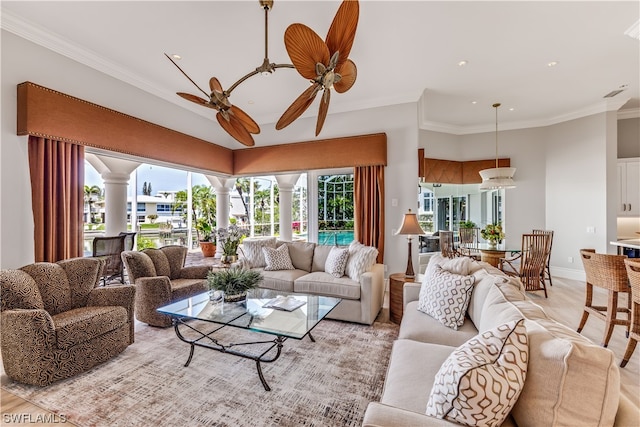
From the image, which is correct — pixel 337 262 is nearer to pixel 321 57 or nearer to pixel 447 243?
pixel 321 57

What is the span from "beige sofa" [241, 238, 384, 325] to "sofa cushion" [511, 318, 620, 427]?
Result: 88.0 inches

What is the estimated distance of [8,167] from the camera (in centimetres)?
278

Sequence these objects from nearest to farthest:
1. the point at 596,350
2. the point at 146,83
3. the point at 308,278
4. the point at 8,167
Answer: the point at 596,350 → the point at 8,167 → the point at 308,278 → the point at 146,83

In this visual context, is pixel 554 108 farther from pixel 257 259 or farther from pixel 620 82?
pixel 257 259

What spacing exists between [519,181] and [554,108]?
1.54 m

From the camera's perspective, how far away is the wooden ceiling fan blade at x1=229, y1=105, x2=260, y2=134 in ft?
7.89

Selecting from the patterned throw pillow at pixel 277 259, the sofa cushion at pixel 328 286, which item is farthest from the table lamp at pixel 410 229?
the patterned throw pillow at pixel 277 259

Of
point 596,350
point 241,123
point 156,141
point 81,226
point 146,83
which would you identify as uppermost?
point 146,83

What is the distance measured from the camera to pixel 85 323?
2283 millimetres

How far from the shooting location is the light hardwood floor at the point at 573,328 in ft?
6.23

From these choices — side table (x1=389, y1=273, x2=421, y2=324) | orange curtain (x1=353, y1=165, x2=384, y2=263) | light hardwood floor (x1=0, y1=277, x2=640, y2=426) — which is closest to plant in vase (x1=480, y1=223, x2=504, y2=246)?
light hardwood floor (x1=0, y1=277, x2=640, y2=426)

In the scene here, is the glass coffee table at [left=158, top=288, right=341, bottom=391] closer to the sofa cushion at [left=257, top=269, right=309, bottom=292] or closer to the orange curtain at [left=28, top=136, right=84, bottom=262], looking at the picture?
the sofa cushion at [left=257, top=269, right=309, bottom=292]

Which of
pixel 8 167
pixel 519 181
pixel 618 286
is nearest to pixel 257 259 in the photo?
pixel 8 167

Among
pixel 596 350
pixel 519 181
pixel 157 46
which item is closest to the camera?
pixel 596 350
